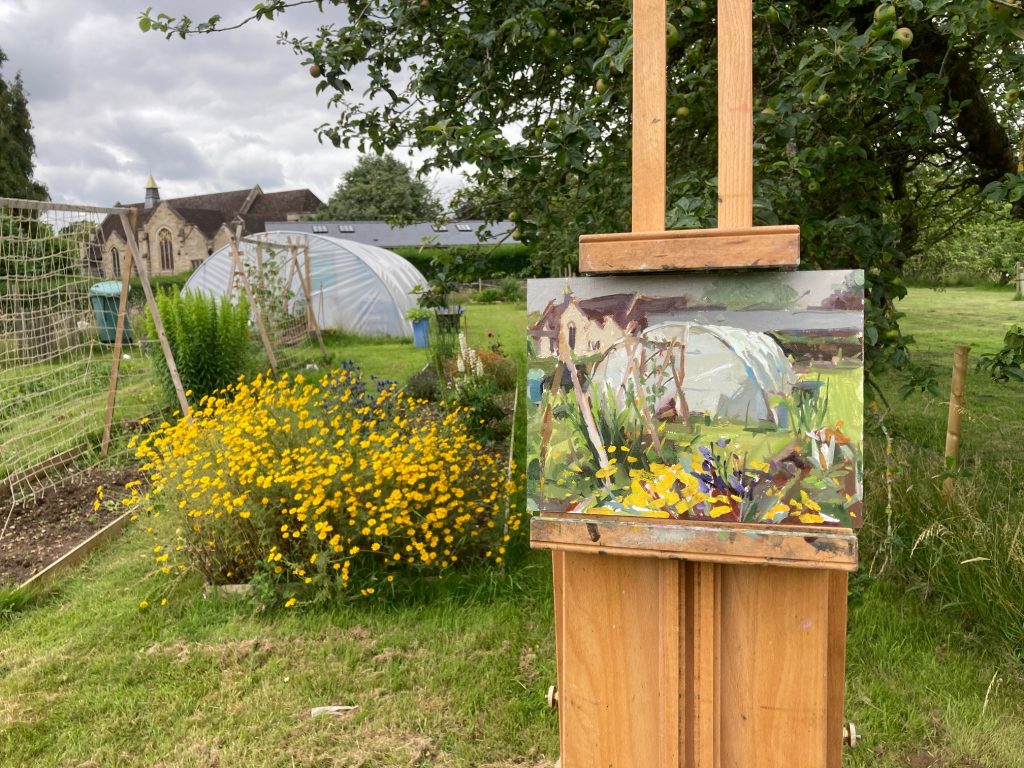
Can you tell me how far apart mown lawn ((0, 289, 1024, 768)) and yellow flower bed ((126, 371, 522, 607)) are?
0.19 m

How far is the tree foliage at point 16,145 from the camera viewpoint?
24691 millimetres

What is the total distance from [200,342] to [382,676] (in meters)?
4.80

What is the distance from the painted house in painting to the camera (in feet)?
4.95

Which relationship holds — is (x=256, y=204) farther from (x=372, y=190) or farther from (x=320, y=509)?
(x=320, y=509)

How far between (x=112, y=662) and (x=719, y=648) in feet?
8.62

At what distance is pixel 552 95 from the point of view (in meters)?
4.04

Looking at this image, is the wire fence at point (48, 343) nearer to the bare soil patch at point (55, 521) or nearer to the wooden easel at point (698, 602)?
the bare soil patch at point (55, 521)

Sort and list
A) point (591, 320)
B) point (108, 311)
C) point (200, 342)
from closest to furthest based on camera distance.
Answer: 1. point (591, 320)
2. point (108, 311)
3. point (200, 342)

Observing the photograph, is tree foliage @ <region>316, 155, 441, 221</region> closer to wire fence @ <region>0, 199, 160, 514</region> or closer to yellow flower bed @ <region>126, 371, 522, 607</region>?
wire fence @ <region>0, 199, 160, 514</region>

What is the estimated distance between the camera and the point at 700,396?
1.48 meters

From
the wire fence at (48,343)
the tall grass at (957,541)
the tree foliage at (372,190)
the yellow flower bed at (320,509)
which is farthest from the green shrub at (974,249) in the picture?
the tree foliage at (372,190)

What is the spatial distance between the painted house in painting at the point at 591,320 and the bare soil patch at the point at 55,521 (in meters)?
3.56

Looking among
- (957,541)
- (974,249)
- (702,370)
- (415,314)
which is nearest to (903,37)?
(702,370)

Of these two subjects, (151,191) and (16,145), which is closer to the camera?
(16,145)
